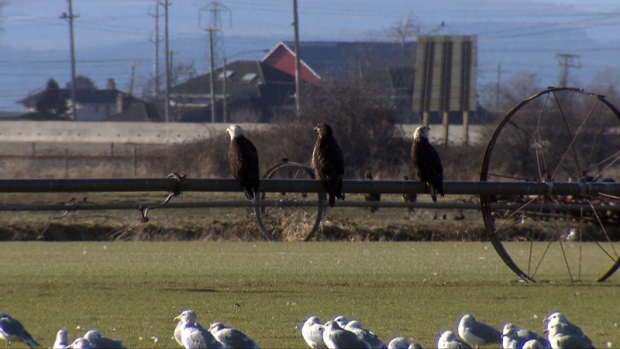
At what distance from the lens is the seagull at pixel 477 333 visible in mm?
6797

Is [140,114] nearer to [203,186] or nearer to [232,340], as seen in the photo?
[203,186]

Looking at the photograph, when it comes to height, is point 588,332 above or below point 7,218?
above

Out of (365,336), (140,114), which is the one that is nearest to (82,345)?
(365,336)

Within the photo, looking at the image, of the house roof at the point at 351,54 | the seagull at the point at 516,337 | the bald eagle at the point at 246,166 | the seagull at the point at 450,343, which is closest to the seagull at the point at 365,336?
the seagull at the point at 450,343

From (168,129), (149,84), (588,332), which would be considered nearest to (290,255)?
(588,332)

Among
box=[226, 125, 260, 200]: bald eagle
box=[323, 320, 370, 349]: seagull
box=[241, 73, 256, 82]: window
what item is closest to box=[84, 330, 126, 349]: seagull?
box=[323, 320, 370, 349]: seagull

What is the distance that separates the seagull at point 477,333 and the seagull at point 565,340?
0.49m

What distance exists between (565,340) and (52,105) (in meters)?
67.9

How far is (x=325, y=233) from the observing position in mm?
21109

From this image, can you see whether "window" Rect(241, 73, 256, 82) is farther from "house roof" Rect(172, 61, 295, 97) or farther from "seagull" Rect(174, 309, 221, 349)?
"seagull" Rect(174, 309, 221, 349)

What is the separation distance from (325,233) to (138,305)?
11640 mm

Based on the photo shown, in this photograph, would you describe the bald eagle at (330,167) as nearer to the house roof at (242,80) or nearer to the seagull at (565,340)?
the seagull at (565,340)

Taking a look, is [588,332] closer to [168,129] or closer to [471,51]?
[471,51]

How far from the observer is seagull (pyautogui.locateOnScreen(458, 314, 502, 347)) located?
6.80 m
